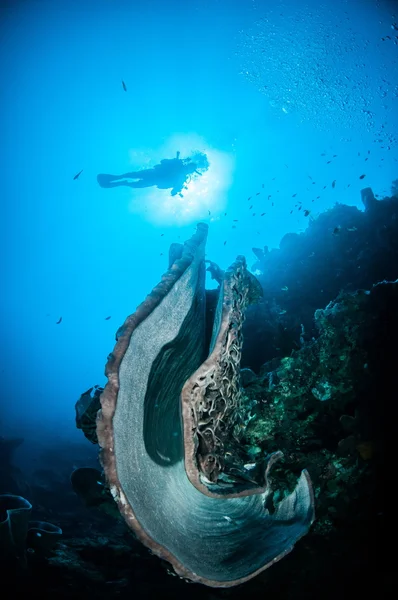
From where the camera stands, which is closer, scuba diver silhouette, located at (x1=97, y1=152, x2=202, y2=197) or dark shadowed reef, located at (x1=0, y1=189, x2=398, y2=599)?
dark shadowed reef, located at (x1=0, y1=189, x2=398, y2=599)

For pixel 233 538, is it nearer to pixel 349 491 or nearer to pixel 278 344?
pixel 349 491

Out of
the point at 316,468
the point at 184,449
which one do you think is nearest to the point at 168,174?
the point at 316,468

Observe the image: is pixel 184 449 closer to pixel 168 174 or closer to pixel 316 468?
pixel 316 468

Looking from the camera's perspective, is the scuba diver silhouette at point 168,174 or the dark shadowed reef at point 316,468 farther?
the scuba diver silhouette at point 168,174

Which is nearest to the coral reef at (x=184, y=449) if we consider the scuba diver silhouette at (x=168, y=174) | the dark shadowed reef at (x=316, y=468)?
the dark shadowed reef at (x=316, y=468)

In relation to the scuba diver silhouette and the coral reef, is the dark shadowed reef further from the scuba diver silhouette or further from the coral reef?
the scuba diver silhouette

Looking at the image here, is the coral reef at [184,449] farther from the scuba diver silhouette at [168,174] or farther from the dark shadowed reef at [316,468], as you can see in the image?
the scuba diver silhouette at [168,174]

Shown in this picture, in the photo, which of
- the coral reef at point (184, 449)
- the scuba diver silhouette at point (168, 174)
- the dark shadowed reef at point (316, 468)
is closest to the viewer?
the coral reef at point (184, 449)

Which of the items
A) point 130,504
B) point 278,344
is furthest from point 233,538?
point 278,344

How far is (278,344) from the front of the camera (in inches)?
239

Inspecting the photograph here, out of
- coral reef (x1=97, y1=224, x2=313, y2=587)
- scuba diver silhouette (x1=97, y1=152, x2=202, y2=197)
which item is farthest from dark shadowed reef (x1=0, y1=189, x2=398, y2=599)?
scuba diver silhouette (x1=97, y1=152, x2=202, y2=197)

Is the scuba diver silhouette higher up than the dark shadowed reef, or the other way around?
the scuba diver silhouette

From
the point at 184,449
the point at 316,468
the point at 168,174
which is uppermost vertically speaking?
the point at 168,174

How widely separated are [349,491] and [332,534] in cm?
64
